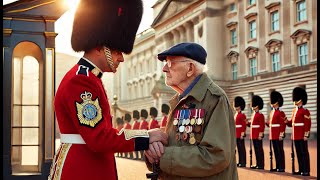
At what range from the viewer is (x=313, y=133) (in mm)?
19438

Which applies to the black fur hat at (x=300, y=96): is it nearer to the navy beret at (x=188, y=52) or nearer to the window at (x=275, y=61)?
the navy beret at (x=188, y=52)

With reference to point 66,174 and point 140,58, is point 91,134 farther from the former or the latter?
point 140,58

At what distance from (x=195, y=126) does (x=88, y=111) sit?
0.45m

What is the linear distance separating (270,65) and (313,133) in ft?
20.9

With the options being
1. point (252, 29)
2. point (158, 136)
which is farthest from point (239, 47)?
point (158, 136)

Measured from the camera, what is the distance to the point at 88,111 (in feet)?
7.41

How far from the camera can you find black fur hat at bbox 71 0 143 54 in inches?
Answer: 101

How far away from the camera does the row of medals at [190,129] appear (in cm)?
228

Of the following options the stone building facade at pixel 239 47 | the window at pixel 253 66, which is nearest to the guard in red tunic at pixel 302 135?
the stone building facade at pixel 239 47

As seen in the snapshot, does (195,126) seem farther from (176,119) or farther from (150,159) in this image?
(150,159)

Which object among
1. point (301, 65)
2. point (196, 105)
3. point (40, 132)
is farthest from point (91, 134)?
point (301, 65)

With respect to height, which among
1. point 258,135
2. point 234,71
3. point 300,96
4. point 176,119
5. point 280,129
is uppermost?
point 234,71

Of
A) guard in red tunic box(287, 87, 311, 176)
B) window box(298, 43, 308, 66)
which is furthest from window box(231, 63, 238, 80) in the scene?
guard in red tunic box(287, 87, 311, 176)

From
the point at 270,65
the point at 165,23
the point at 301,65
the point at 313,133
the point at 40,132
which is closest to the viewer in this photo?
the point at 40,132
